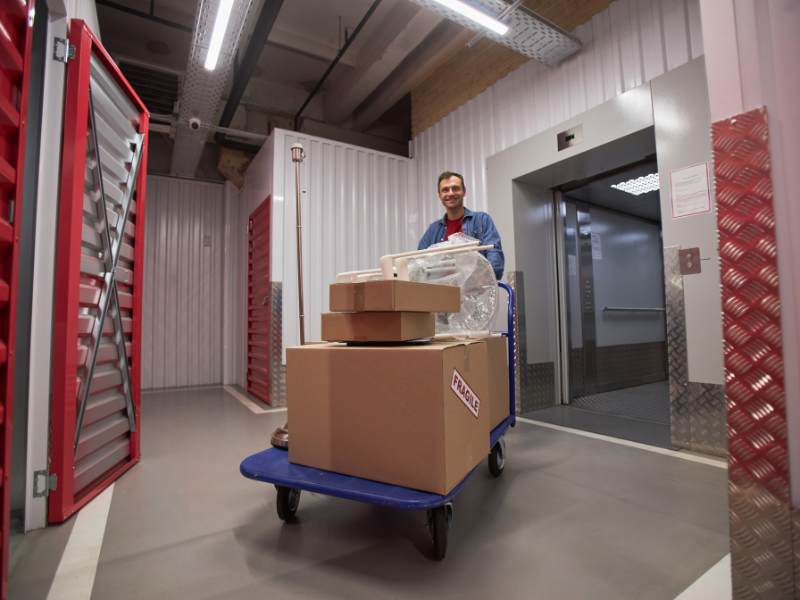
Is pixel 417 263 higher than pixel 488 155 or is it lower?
lower

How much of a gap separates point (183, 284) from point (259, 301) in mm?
1811

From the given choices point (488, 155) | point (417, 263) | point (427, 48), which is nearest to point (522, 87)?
point (488, 155)

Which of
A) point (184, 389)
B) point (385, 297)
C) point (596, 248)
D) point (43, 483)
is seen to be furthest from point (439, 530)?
point (184, 389)

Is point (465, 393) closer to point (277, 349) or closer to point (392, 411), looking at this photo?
point (392, 411)

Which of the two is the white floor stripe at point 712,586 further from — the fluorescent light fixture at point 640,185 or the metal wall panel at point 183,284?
the metal wall panel at point 183,284

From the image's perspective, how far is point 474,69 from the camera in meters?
4.28

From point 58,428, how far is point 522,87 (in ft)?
13.6

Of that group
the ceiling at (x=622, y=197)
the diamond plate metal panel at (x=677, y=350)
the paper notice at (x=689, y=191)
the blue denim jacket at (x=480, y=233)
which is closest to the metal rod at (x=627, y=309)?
the ceiling at (x=622, y=197)

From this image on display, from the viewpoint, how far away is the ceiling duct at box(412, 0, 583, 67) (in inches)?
115

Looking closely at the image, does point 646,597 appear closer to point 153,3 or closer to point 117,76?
point 117,76

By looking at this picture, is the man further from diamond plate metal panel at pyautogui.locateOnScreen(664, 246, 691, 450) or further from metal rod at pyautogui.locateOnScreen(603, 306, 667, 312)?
metal rod at pyautogui.locateOnScreen(603, 306, 667, 312)

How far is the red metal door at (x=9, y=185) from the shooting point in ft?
3.57

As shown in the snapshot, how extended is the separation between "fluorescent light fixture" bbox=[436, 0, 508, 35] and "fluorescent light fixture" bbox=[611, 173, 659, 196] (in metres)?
2.18

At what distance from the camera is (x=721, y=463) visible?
2.23 metres
